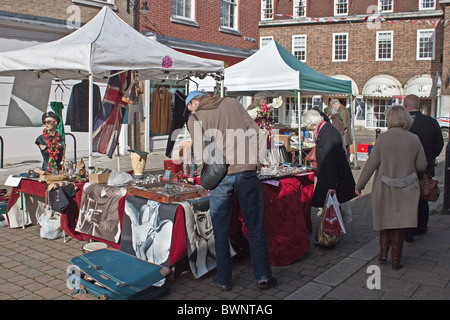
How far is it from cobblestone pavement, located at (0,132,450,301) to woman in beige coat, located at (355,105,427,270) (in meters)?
0.56

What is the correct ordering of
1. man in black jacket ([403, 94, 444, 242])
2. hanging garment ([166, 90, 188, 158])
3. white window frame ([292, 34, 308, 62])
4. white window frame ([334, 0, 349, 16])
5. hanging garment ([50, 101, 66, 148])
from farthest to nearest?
white window frame ([292, 34, 308, 62])
white window frame ([334, 0, 349, 16])
hanging garment ([166, 90, 188, 158])
hanging garment ([50, 101, 66, 148])
man in black jacket ([403, 94, 444, 242])

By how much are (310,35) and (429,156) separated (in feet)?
91.2

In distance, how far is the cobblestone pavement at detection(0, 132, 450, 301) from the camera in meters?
4.16

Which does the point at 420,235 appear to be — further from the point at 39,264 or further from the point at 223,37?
the point at 223,37

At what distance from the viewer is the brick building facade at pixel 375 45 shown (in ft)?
94.9

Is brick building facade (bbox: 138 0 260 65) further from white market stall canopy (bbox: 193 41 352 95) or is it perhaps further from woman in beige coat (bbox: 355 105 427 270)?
woman in beige coat (bbox: 355 105 427 270)

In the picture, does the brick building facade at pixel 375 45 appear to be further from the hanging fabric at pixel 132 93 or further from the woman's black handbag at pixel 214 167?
the woman's black handbag at pixel 214 167

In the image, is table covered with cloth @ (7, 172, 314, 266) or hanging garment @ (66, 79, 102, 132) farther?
hanging garment @ (66, 79, 102, 132)

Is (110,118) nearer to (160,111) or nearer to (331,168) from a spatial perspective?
(160,111)

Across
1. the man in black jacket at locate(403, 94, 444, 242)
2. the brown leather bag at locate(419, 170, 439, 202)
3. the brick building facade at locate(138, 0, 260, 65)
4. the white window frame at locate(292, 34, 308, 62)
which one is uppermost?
the white window frame at locate(292, 34, 308, 62)

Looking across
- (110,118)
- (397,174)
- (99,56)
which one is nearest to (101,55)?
(99,56)

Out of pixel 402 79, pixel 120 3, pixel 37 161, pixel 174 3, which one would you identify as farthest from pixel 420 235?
pixel 402 79

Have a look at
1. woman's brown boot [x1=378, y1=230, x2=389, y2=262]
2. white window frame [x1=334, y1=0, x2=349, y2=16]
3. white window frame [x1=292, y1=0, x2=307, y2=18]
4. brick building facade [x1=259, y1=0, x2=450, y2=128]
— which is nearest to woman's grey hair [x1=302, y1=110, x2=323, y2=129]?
woman's brown boot [x1=378, y1=230, x2=389, y2=262]

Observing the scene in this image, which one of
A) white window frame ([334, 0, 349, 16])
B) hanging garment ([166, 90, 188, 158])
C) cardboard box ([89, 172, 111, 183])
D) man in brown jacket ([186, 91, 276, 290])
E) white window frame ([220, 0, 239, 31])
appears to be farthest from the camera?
white window frame ([334, 0, 349, 16])
